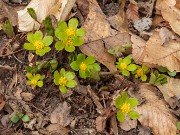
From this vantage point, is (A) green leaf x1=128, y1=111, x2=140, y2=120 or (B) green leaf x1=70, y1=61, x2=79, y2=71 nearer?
(A) green leaf x1=128, y1=111, x2=140, y2=120

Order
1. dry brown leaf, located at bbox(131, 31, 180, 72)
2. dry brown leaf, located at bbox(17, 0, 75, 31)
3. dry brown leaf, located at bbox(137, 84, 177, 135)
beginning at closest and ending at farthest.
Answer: dry brown leaf, located at bbox(137, 84, 177, 135), dry brown leaf, located at bbox(131, 31, 180, 72), dry brown leaf, located at bbox(17, 0, 75, 31)

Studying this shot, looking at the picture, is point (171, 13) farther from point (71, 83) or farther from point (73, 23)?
point (71, 83)

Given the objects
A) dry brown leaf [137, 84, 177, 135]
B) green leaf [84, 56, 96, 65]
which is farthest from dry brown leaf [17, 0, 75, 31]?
dry brown leaf [137, 84, 177, 135]

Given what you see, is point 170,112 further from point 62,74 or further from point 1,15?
point 1,15

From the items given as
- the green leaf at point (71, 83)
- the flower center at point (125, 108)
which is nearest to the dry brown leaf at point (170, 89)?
the flower center at point (125, 108)

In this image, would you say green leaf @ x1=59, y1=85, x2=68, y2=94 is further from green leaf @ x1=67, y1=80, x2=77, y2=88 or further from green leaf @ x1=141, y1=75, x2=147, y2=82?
green leaf @ x1=141, y1=75, x2=147, y2=82

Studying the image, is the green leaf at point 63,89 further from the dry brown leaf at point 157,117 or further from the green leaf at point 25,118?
the dry brown leaf at point 157,117
